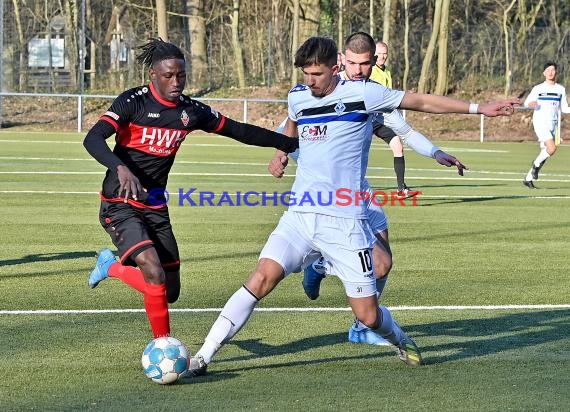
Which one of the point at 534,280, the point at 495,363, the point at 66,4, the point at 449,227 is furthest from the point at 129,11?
the point at 495,363

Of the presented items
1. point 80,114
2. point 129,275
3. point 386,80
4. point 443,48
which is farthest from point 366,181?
point 443,48

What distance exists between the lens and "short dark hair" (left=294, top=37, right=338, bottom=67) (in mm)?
6641

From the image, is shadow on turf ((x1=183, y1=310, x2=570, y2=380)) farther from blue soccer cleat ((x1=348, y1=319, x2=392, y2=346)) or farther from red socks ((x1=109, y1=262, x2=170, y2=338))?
red socks ((x1=109, y1=262, x2=170, y2=338))

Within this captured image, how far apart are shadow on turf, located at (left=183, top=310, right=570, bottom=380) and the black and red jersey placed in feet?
4.16

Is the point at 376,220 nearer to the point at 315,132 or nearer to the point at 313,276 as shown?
the point at 313,276

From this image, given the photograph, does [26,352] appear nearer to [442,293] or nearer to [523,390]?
[523,390]

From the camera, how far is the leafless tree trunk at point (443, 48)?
4069 cm

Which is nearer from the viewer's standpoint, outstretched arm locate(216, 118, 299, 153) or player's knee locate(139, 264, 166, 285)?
player's knee locate(139, 264, 166, 285)

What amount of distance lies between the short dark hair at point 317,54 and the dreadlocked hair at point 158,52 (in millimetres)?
1039

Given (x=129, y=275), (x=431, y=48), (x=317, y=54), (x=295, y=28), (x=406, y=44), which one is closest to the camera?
(x=317, y=54)

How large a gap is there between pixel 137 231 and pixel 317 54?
162 centimetres

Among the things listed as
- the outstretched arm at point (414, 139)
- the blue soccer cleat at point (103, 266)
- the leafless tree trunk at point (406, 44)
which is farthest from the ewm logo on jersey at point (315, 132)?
the leafless tree trunk at point (406, 44)

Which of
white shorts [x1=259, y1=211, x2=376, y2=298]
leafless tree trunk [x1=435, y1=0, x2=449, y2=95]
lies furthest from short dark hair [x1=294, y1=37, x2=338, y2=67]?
leafless tree trunk [x1=435, y1=0, x2=449, y2=95]

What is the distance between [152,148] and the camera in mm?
7512
